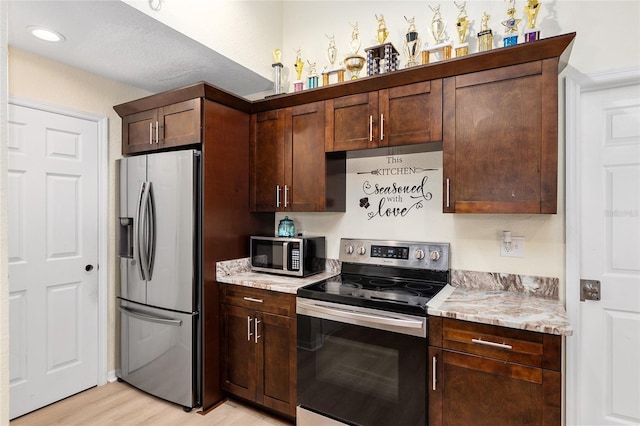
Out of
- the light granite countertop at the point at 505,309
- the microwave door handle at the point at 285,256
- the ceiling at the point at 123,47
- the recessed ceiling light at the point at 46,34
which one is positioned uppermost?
the recessed ceiling light at the point at 46,34

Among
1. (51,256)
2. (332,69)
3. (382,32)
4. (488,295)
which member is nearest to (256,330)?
(488,295)

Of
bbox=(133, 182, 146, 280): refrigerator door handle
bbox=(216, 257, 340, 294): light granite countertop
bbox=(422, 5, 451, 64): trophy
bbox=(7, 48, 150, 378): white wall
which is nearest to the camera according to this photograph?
bbox=(422, 5, 451, 64): trophy

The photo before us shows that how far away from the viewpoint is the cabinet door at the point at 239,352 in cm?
237

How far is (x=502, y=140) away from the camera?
1851 millimetres

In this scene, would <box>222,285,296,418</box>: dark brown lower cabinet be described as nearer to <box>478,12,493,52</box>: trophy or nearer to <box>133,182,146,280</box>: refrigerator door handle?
<box>133,182,146,280</box>: refrigerator door handle

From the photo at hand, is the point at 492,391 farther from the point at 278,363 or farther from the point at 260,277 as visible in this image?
the point at 260,277

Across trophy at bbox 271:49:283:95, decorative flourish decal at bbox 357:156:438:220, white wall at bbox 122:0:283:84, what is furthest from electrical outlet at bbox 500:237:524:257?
white wall at bbox 122:0:283:84

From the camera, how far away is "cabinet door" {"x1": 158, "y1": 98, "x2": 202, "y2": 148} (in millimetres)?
2416

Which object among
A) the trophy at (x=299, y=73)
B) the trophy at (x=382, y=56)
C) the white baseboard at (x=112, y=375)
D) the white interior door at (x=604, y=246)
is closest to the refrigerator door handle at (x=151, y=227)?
the white baseboard at (x=112, y=375)

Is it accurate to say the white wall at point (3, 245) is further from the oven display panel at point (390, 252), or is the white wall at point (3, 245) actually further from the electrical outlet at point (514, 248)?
the electrical outlet at point (514, 248)

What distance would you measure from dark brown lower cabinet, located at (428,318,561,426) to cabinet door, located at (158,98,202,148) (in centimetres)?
201

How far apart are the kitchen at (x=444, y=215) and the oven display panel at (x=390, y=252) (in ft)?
0.40

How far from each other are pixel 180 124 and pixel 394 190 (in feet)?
5.51

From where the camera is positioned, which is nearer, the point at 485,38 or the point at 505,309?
the point at 505,309
